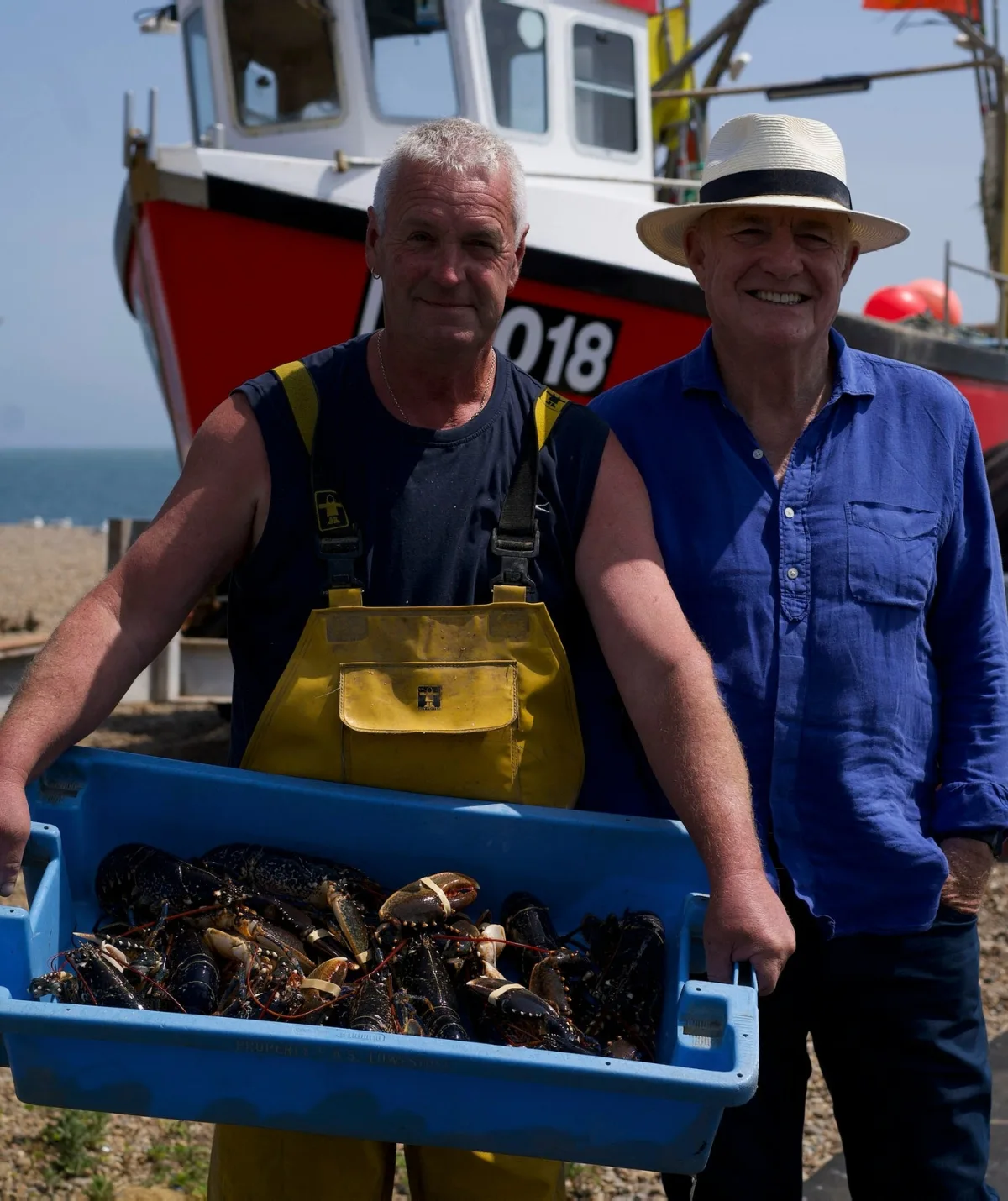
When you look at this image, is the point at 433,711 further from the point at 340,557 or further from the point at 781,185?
the point at 781,185

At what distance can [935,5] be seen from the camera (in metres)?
11.4

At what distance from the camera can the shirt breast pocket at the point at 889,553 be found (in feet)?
8.14

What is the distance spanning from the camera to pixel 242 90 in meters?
8.01

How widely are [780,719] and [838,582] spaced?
0.28m

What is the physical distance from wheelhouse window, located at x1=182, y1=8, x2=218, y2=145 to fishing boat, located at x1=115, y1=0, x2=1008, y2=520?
0.05ft

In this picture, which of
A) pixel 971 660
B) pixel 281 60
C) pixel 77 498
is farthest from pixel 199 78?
pixel 77 498

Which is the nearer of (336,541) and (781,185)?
(336,541)

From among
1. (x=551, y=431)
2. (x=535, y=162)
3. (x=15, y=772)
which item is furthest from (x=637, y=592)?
(x=535, y=162)

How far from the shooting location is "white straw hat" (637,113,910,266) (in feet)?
8.33

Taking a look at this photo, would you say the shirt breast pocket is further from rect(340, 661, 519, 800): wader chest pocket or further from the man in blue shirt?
rect(340, 661, 519, 800): wader chest pocket

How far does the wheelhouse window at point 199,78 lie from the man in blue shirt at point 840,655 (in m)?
6.23

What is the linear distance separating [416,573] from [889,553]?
888mm

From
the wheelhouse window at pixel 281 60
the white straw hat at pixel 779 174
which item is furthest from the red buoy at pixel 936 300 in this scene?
the white straw hat at pixel 779 174

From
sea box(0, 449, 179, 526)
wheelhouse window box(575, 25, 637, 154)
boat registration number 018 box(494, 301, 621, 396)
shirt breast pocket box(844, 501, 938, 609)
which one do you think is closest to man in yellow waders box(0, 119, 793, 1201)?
shirt breast pocket box(844, 501, 938, 609)
